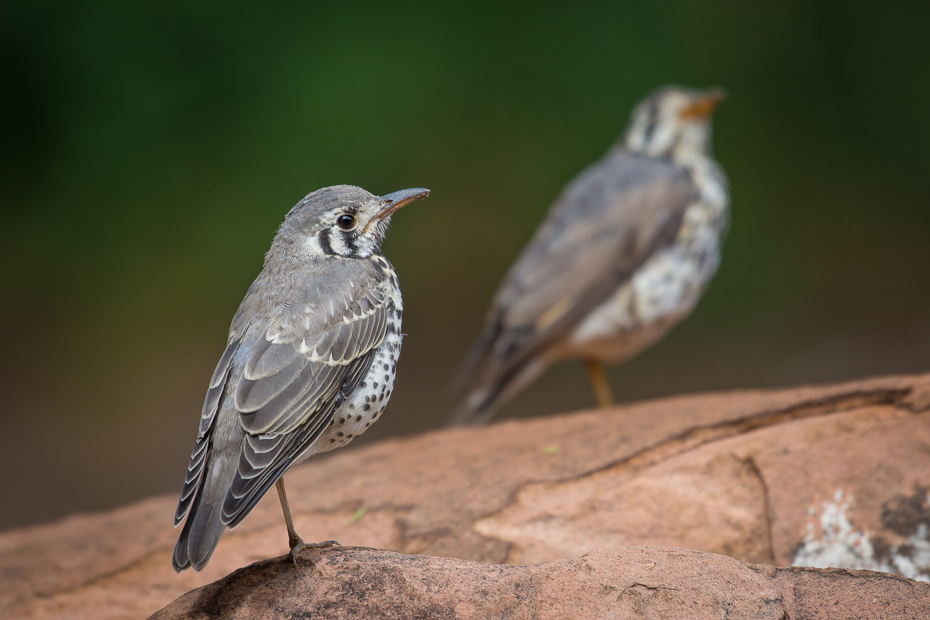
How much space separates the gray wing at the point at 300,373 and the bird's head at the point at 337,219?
12 centimetres

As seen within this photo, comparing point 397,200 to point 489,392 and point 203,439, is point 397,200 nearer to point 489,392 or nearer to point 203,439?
point 203,439

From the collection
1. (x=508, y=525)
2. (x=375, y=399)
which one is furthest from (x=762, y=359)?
(x=375, y=399)

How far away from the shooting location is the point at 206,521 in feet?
7.48

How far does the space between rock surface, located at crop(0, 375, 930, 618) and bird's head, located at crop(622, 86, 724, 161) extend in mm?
2910

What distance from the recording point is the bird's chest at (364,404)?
8.62 feet

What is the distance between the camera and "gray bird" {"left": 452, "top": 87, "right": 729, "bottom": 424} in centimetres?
557

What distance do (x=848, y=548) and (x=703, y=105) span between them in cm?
403

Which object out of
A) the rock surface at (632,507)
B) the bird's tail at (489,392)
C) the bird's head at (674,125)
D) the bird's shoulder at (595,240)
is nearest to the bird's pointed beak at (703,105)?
the bird's head at (674,125)

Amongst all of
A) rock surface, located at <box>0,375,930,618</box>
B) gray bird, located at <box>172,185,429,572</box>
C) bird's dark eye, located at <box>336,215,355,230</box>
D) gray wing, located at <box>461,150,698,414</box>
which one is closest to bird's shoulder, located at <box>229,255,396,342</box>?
gray bird, located at <box>172,185,429,572</box>

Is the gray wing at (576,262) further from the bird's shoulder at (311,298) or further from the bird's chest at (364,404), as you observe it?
the bird's chest at (364,404)

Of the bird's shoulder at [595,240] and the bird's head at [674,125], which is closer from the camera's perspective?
the bird's shoulder at [595,240]

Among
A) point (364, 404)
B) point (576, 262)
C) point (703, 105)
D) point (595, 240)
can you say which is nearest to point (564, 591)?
point (364, 404)

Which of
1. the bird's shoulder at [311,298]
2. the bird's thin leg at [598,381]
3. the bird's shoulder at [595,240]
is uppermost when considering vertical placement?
the bird's shoulder at [311,298]

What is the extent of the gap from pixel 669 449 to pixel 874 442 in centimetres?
79
